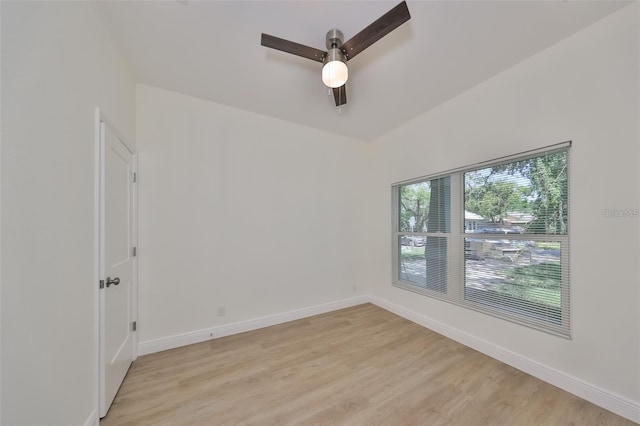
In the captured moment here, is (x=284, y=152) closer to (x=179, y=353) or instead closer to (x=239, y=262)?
(x=239, y=262)

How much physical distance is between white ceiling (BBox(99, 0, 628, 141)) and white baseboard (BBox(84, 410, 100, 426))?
2715 millimetres

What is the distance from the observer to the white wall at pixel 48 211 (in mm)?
913

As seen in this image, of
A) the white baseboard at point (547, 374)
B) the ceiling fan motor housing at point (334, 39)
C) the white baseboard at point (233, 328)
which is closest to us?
the white baseboard at point (547, 374)

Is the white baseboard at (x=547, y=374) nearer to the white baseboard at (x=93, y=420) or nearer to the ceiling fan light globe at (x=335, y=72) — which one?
the ceiling fan light globe at (x=335, y=72)

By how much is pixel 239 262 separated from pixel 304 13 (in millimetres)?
2614

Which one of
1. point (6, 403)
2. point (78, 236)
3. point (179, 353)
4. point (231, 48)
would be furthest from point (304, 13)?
point (179, 353)

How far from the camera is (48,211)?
1117 mm

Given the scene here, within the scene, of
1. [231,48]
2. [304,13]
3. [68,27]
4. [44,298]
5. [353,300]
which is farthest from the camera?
[353,300]

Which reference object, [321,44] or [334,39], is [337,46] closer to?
[334,39]

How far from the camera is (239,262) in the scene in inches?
116

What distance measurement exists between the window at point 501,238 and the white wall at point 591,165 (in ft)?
0.35

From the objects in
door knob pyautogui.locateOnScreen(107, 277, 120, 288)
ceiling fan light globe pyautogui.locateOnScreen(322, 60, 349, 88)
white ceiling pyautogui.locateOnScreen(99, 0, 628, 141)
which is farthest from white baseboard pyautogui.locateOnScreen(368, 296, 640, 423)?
door knob pyautogui.locateOnScreen(107, 277, 120, 288)

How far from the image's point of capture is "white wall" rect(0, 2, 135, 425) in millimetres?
913

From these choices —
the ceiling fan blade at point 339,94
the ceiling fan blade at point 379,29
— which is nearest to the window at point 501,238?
the ceiling fan blade at point 339,94
